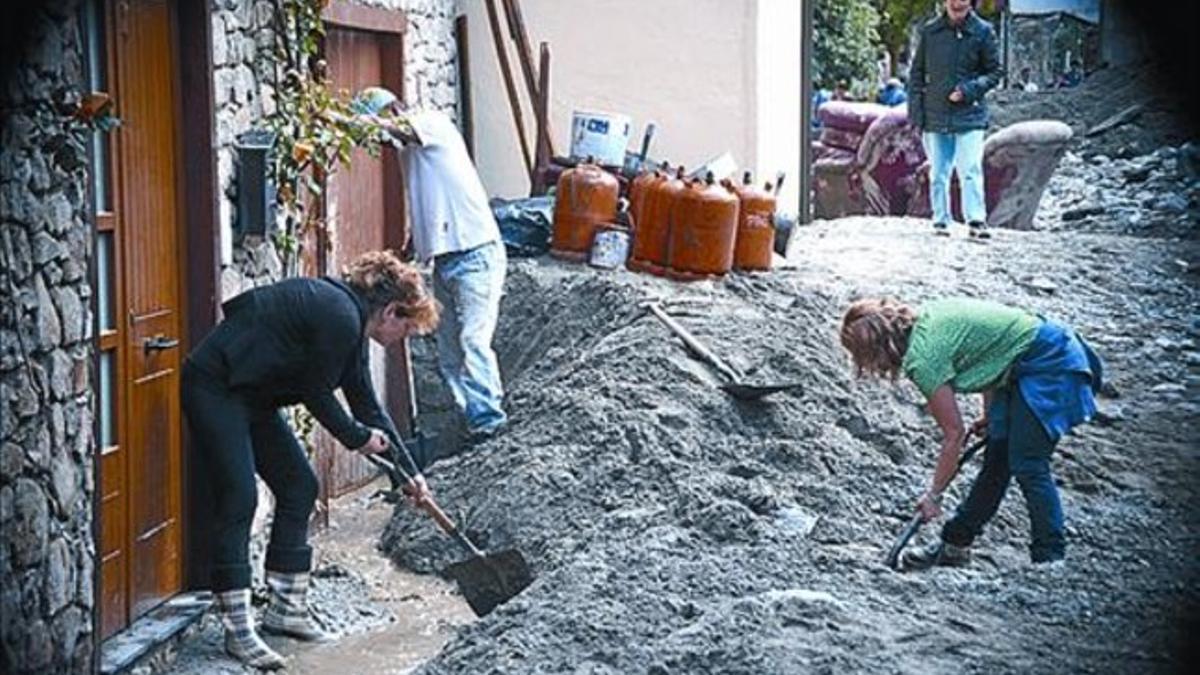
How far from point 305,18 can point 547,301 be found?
302 cm

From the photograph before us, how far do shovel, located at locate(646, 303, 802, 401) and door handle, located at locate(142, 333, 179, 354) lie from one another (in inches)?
119

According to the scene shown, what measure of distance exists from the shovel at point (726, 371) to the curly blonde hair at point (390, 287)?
247 cm

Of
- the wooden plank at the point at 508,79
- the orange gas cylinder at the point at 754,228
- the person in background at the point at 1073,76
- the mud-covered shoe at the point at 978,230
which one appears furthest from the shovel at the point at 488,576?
the person in background at the point at 1073,76

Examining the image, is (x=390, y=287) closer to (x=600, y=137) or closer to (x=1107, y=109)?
(x=600, y=137)

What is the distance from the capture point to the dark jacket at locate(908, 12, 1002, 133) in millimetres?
13844

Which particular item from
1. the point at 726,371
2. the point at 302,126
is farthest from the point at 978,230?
the point at 302,126

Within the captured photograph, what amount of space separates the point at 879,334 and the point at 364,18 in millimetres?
4305

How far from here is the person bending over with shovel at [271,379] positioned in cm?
695

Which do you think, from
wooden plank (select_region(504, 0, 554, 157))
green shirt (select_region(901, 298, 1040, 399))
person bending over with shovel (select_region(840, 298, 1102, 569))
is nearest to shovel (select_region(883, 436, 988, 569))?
person bending over with shovel (select_region(840, 298, 1102, 569))

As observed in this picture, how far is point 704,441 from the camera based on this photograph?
892 centimetres

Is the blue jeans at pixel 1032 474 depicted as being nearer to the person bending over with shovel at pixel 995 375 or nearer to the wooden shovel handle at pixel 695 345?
the person bending over with shovel at pixel 995 375

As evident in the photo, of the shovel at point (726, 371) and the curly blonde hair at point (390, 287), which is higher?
the curly blonde hair at point (390, 287)

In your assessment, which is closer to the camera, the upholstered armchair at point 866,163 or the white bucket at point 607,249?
the white bucket at point 607,249

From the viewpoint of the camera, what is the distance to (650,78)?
543 inches
